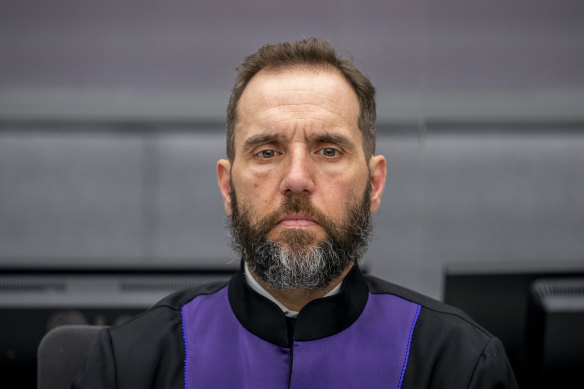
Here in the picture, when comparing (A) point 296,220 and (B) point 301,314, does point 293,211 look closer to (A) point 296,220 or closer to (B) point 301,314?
(A) point 296,220

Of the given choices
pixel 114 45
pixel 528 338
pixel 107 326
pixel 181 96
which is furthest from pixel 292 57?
pixel 114 45

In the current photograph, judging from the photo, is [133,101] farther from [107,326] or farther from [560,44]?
[560,44]

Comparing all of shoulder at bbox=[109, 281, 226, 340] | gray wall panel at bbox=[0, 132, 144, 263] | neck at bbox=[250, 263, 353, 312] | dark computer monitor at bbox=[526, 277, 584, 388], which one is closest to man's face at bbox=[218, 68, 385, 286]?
neck at bbox=[250, 263, 353, 312]

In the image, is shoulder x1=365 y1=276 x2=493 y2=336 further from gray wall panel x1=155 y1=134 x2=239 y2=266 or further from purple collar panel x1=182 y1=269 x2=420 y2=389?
gray wall panel x1=155 y1=134 x2=239 y2=266

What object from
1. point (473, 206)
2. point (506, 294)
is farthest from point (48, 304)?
point (473, 206)

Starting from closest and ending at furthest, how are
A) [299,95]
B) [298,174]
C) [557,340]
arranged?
[298,174] → [299,95] → [557,340]

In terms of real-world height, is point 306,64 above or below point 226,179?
above

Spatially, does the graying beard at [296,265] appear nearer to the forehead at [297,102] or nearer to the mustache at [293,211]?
the mustache at [293,211]

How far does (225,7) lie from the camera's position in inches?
104

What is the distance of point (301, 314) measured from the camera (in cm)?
124

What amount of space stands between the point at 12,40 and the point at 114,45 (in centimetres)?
42

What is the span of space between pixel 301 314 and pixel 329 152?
325 millimetres

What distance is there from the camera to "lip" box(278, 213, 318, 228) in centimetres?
119

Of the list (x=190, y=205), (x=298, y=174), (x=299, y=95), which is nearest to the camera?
(x=298, y=174)
